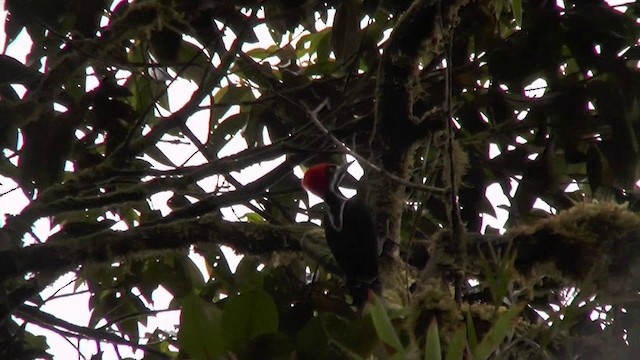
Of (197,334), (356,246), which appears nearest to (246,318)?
(197,334)

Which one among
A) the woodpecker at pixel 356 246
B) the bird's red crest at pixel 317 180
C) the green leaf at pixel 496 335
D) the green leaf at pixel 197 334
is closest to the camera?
the green leaf at pixel 496 335

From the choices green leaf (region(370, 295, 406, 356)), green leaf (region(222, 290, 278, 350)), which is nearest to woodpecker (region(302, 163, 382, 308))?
green leaf (region(222, 290, 278, 350))

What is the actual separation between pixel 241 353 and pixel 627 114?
144 centimetres

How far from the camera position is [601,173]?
2.68 meters

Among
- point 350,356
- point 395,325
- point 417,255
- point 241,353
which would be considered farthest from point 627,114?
point 241,353

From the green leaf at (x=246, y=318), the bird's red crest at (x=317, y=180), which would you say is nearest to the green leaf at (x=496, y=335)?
the green leaf at (x=246, y=318)

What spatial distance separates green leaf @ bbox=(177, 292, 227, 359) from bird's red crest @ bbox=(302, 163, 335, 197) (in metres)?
1.43

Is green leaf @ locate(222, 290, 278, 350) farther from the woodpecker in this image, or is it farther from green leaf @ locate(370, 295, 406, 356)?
the woodpecker

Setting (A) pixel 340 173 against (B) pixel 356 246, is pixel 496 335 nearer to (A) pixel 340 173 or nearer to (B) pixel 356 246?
(B) pixel 356 246

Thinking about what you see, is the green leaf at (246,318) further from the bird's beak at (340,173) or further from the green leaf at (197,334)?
the bird's beak at (340,173)

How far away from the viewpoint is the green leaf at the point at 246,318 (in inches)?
65.3

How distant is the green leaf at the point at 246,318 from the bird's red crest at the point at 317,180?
4.59 feet

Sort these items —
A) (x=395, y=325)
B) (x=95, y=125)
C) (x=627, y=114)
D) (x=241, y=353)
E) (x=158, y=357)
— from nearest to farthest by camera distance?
(x=241, y=353), (x=395, y=325), (x=627, y=114), (x=158, y=357), (x=95, y=125)

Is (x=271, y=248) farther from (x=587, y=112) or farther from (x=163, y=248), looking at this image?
(x=587, y=112)
